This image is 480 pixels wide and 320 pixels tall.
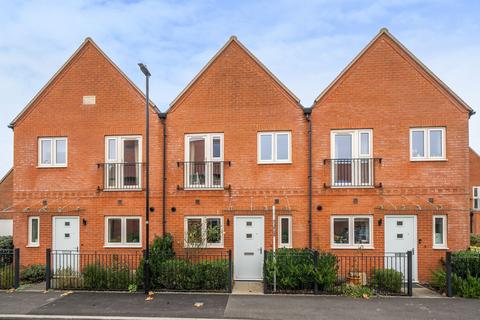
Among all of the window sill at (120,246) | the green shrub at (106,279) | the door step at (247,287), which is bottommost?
the door step at (247,287)

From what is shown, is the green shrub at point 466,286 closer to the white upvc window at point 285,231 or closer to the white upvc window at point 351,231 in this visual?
the white upvc window at point 351,231

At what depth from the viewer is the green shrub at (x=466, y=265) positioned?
9.79 meters

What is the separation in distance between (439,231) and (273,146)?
614 cm

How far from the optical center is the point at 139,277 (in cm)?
1009

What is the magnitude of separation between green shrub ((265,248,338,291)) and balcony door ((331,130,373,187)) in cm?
296

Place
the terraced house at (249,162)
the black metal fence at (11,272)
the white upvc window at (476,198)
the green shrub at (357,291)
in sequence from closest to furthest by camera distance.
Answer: the green shrub at (357,291)
the black metal fence at (11,272)
the terraced house at (249,162)
the white upvc window at (476,198)

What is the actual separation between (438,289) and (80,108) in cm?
1327

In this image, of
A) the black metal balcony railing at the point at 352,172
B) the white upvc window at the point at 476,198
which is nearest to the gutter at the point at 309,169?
the black metal balcony railing at the point at 352,172

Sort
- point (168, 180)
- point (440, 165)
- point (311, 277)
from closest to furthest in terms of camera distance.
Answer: point (311, 277), point (440, 165), point (168, 180)

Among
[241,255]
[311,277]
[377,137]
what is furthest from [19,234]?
[377,137]

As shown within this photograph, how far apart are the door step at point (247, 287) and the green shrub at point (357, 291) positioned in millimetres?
2389

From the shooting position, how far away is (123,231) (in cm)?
1250

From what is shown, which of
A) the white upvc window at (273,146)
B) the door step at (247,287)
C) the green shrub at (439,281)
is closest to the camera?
the green shrub at (439,281)

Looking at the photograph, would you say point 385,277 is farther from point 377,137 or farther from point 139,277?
point 139,277
